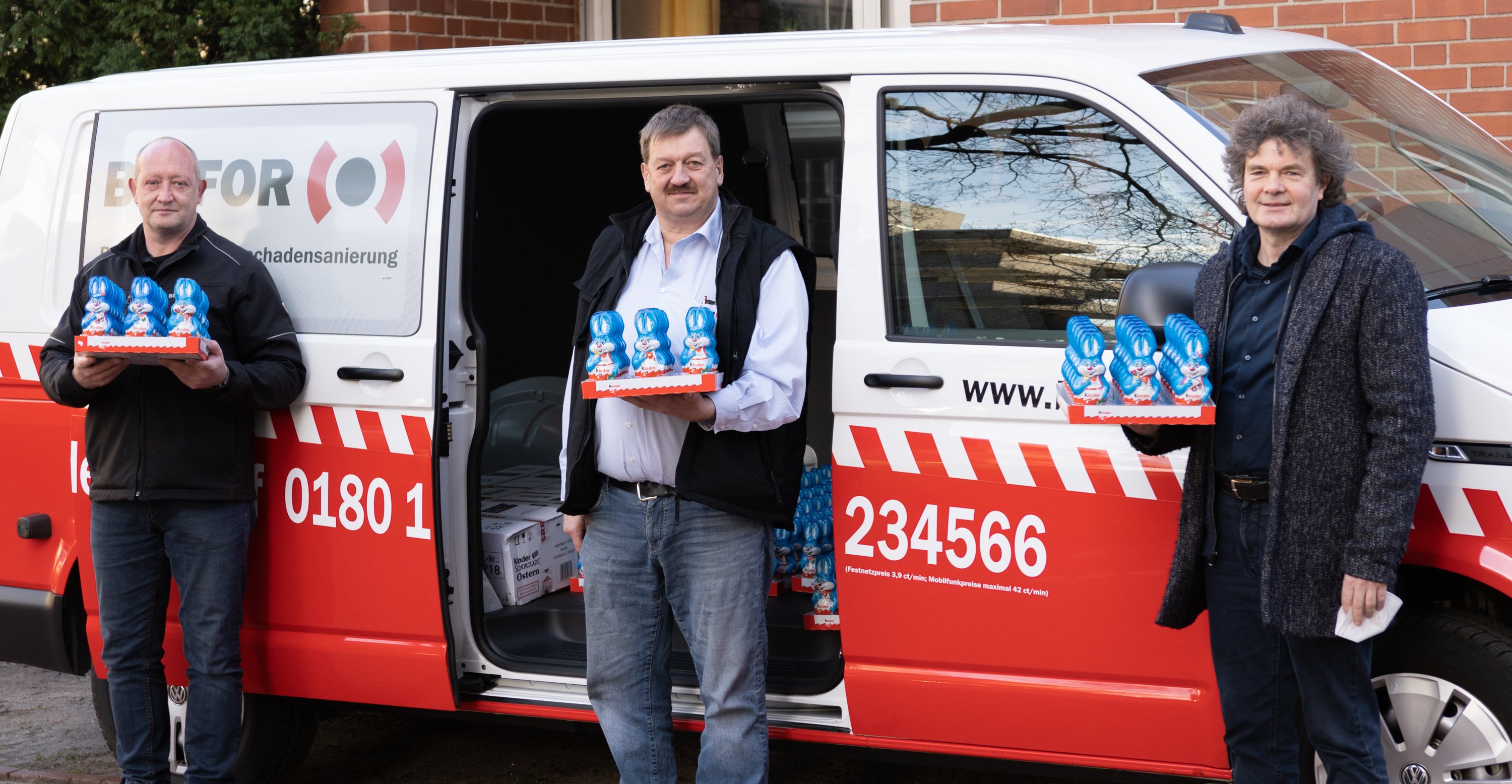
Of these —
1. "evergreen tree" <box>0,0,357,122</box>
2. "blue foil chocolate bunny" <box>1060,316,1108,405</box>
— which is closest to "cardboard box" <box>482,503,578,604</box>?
"blue foil chocolate bunny" <box>1060,316,1108,405</box>

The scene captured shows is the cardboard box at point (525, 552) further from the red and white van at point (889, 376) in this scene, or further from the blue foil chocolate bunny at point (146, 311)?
the blue foil chocolate bunny at point (146, 311)

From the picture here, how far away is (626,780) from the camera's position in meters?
3.47

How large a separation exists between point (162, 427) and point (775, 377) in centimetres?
172

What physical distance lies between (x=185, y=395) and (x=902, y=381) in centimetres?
189

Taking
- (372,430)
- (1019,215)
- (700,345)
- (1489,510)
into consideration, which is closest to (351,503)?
(372,430)

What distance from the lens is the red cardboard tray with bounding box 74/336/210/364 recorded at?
348cm

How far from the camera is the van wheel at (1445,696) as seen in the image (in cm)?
297

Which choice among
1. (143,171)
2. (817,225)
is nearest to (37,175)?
(143,171)

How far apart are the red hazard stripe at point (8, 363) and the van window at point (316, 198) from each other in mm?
380

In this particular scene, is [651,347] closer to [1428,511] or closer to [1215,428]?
[1215,428]

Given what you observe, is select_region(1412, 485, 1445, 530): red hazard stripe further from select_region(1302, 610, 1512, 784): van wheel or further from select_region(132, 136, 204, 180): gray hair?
select_region(132, 136, 204, 180): gray hair

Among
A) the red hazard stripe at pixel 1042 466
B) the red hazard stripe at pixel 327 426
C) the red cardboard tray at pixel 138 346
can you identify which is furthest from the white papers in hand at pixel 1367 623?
the red cardboard tray at pixel 138 346

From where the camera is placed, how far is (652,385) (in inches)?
116

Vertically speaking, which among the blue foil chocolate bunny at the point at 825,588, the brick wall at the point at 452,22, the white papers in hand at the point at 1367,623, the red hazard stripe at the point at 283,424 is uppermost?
the brick wall at the point at 452,22
